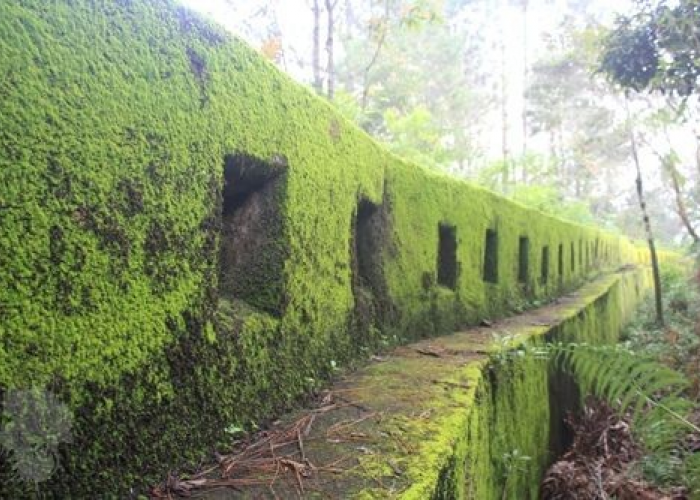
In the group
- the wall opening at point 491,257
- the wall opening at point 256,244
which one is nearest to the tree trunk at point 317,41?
the wall opening at point 491,257

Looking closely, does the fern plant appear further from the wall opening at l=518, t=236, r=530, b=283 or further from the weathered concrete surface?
the wall opening at l=518, t=236, r=530, b=283

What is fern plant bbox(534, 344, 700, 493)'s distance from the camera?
10.6ft

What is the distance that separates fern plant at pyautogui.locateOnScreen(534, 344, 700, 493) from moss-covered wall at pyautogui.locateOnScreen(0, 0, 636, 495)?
5.21 ft

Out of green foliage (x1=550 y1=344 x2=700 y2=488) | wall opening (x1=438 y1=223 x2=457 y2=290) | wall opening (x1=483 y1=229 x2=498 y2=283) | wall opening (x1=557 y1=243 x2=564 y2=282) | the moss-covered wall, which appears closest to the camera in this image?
the moss-covered wall

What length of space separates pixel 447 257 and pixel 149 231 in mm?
3849

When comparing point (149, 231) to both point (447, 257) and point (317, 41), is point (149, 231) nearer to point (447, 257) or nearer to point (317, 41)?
point (447, 257)

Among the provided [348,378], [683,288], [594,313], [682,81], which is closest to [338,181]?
[348,378]

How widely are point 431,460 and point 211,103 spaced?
1.42 metres

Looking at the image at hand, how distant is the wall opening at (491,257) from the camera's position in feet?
20.9

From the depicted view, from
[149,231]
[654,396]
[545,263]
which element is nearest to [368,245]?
[149,231]

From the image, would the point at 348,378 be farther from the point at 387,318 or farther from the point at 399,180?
the point at 399,180

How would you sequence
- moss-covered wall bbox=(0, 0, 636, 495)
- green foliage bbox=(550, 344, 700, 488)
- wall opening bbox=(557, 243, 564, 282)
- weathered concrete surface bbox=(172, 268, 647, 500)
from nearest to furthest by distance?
moss-covered wall bbox=(0, 0, 636, 495), weathered concrete surface bbox=(172, 268, 647, 500), green foliage bbox=(550, 344, 700, 488), wall opening bbox=(557, 243, 564, 282)

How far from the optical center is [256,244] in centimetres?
250

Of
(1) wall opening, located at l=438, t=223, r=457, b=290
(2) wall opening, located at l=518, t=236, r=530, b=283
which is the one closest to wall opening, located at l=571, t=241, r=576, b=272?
(2) wall opening, located at l=518, t=236, r=530, b=283
